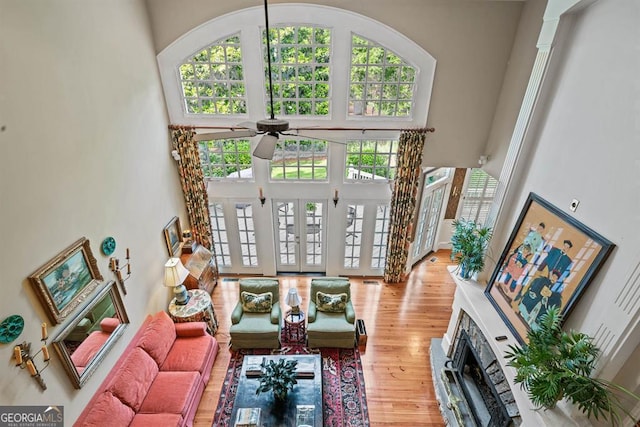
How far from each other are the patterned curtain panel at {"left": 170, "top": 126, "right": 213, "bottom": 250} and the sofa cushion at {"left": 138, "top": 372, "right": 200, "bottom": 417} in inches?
106

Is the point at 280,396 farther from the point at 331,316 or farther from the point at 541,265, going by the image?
the point at 541,265

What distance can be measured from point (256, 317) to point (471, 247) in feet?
11.4

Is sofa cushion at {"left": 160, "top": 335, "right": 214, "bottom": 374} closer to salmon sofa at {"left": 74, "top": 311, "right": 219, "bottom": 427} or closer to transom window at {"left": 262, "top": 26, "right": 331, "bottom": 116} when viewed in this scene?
salmon sofa at {"left": 74, "top": 311, "right": 219, "bottom": 427}

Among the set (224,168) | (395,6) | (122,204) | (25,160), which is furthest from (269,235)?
(395,6)

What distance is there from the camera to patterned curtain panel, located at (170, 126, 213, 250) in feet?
18.1

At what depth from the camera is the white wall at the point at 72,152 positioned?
→ 2.71m

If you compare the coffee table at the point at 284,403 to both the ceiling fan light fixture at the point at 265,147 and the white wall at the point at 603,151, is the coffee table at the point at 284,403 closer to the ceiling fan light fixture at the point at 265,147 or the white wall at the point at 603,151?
the white wall at the point at 603,151

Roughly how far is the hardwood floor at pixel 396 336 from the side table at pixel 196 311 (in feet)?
1.16

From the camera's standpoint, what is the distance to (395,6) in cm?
471

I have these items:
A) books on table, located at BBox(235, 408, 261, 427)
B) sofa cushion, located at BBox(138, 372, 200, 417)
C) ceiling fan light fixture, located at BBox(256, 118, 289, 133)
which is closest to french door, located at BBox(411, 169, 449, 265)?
ceiling fan light fixture, located at BBox(256, 118, 289, 133)

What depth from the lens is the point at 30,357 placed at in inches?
113

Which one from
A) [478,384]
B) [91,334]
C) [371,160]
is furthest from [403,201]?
[91,334]

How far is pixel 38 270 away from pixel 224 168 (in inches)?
137

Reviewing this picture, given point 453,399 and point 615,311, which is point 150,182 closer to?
point 453,399
